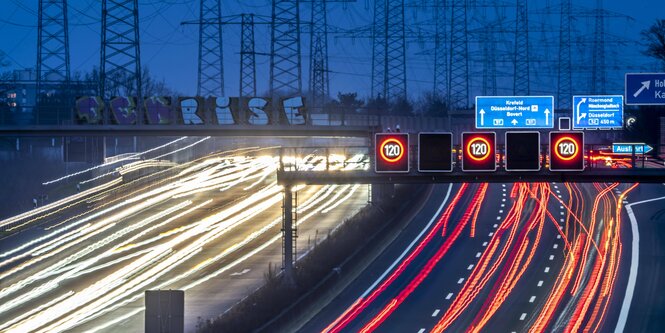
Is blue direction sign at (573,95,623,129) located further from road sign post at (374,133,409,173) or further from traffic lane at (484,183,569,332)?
road sign post at (374,133,409,173)

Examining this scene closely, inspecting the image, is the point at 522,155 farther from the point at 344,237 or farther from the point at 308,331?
the point at 344,237

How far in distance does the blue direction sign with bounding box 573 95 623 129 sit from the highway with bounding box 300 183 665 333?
6930 millimetres

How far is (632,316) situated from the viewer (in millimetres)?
40594

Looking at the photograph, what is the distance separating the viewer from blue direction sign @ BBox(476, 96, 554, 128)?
47969 mm

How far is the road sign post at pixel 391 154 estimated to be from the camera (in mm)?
37031

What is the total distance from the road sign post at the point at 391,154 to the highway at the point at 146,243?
13.9ft

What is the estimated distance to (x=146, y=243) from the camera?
56.0 m

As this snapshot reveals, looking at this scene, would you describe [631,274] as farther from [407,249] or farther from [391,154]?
[391,154]

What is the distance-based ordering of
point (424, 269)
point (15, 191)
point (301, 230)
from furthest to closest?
1. point (15, 191)
2. point (301, 230)
3. point (424, 269)

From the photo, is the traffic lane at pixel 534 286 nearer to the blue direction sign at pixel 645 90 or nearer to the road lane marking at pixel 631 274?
the road lane marking at pixel 631 274

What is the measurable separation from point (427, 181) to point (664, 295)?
45.1 ft

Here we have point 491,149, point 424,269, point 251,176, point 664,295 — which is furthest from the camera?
point 251,176

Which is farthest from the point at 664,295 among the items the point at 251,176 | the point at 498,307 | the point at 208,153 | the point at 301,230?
the point at 208,153

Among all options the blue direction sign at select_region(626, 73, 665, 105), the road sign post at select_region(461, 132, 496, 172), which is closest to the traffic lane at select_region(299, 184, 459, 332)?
the road sign post at select_region(461, 132, 496, 172)
